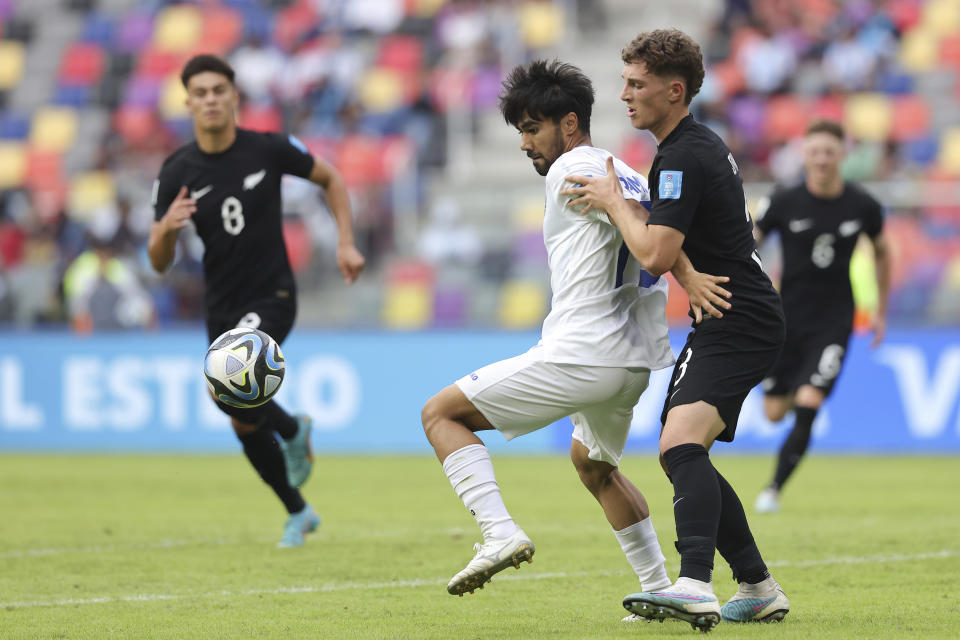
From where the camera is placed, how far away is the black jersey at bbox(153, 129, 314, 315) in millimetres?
8141

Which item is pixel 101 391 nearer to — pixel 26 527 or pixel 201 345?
pixel 201 345

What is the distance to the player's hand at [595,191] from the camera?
16.6 ft

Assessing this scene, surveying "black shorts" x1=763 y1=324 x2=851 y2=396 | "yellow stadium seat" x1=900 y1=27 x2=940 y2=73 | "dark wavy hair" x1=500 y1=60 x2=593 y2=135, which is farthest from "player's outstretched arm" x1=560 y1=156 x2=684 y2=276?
"yellow stadium seat" x1=900 y1=27 x2=940 y2=73

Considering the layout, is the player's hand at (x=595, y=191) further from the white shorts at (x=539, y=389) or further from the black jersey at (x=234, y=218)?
the black jersey at (x=234, y=218)

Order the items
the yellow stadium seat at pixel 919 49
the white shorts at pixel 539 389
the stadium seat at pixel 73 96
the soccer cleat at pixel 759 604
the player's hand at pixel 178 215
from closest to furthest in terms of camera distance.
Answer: the white shorts at pixel 539 389 → the soccer cleat at pixel 759 604 → the player's hand at pixel 178 215 → the yellow stadium seat at pixel 919 49 → the stadium seat at pixel 73 96

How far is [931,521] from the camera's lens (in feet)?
29.8

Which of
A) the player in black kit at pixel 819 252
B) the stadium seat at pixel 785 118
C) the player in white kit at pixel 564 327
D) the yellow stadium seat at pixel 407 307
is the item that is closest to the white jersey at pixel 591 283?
the player in white kit at pixel 564 327

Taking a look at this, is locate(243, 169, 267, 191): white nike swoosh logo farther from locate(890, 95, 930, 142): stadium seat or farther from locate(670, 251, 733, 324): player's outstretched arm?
locate(890, 95, 930, 142): stadium seat

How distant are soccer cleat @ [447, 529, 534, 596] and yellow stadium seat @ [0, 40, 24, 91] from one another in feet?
73.5

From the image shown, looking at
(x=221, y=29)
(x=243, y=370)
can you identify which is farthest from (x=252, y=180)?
(x=221, y=29)

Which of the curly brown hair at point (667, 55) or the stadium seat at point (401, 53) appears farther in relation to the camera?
the stadium seat at point (401, 53)

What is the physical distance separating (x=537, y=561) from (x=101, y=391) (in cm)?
971

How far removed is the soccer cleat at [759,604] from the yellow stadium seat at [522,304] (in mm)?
10633

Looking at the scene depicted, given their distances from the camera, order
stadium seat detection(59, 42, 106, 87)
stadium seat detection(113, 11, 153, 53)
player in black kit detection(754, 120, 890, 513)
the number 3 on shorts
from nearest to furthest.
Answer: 1. the number 3 on shorts
2. player in black kit detection(754, 120, 890, 513)
3. stadium seat detection(59, 42, 106, 87)
4. stadium seat detection(113, 11, 153, 53)
